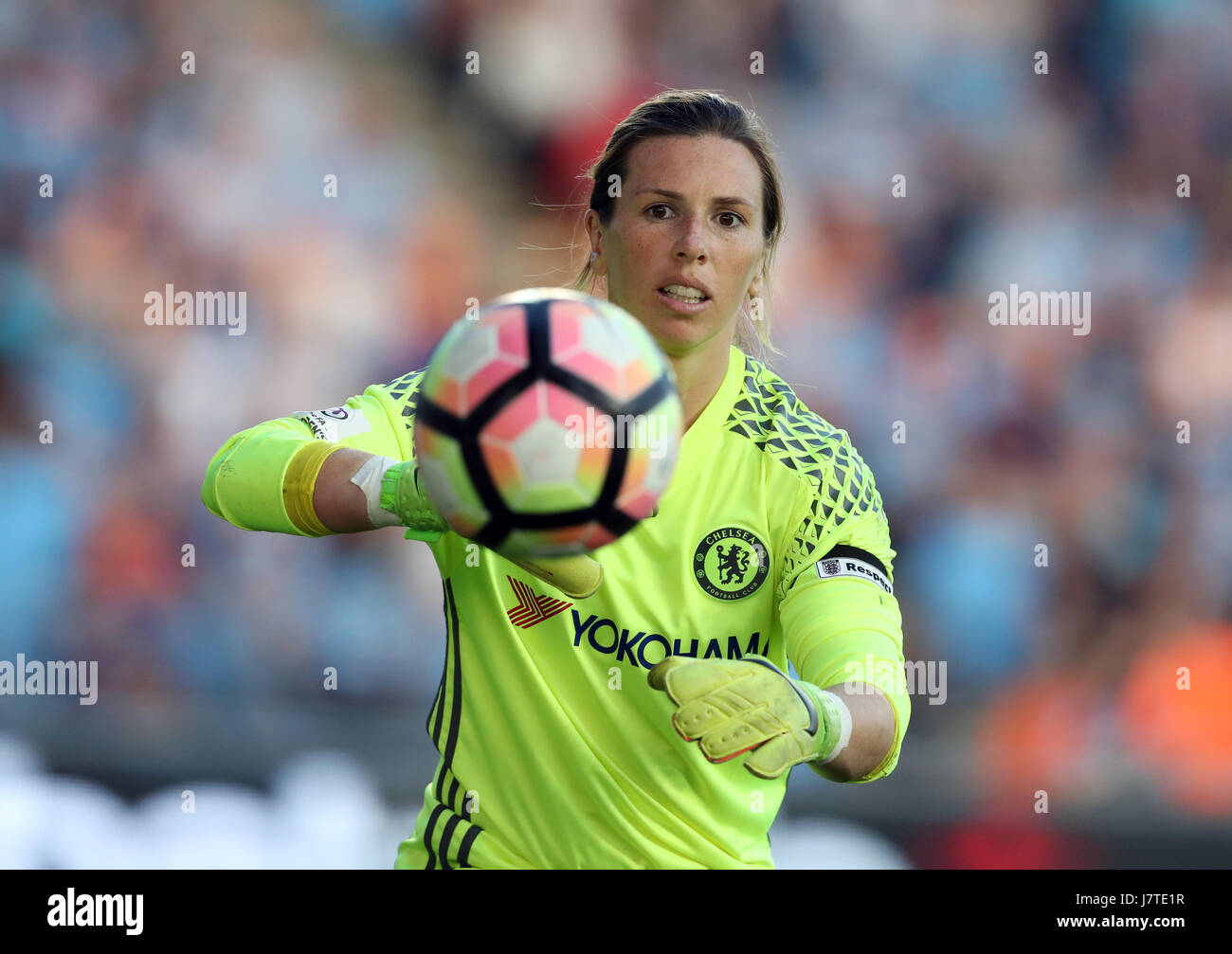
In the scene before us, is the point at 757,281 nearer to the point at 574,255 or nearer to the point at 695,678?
the point at 695,678

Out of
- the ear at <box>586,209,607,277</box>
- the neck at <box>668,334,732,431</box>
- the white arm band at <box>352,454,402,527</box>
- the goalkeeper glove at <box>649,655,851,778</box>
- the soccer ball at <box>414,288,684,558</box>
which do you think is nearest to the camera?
the soccer ball at <box>414,288,684,558</box>

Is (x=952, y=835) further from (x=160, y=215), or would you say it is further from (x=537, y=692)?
(x=160, y=215)

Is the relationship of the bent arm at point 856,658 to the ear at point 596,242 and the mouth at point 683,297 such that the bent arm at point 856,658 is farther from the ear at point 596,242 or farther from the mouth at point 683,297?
the ear at point 596,242

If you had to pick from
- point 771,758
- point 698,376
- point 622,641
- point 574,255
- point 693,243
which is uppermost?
point 574,255

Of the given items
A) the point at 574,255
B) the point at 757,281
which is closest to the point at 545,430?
the point at 757,281

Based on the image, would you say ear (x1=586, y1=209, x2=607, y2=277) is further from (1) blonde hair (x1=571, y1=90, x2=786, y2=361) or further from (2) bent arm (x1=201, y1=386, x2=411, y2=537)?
(2) bent arm (x1=201, y1=386, x2=411, y2=537)

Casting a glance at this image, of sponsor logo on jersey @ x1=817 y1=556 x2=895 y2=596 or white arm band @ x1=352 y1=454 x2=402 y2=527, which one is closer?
white arm band @ x1=352 y1=454 x2=402 y2=527

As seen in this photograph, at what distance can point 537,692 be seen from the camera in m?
2.41

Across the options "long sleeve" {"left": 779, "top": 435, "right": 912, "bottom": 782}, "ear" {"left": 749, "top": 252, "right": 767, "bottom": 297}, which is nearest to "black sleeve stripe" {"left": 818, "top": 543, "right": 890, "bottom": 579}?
"long sleeve" {"left": 779, "top": 435, "right": 912, "bottom": 782}

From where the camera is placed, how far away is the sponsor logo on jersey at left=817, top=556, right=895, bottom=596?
94.9 inches

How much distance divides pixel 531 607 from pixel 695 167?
0.98m

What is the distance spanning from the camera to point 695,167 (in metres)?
2.62

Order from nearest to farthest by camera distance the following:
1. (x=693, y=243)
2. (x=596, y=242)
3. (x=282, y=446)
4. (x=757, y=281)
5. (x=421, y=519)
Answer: (x=421, y=519) < (x=282, y=446) < (x=693, y=243) < (x=596, y=242) < (x=757, y=281)

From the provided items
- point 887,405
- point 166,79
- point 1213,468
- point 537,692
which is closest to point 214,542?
point 166,79
